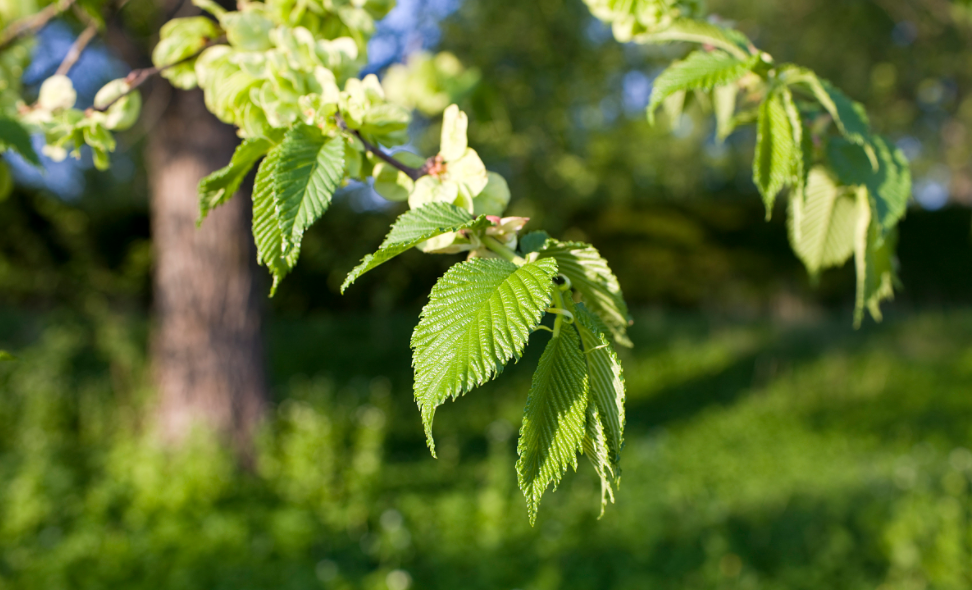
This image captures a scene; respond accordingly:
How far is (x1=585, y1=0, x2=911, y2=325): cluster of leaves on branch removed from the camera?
2.44 feet

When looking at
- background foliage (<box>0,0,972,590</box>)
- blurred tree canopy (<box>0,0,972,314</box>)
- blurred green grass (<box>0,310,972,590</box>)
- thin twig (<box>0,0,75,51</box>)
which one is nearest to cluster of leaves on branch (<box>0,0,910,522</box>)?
thin twig (<box>0,0,75,51</box>)

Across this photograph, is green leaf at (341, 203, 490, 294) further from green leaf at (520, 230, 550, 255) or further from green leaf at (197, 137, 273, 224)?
green leaf at (197, 137, 273, 224)

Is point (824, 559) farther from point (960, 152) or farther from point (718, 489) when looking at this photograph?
point (960, 152)

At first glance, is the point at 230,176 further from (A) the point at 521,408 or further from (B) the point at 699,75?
(A) the point at 521,408

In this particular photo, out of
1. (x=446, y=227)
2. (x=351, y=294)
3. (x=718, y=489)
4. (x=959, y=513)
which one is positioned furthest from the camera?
(x=351, y=294)

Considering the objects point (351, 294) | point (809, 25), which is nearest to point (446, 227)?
point (351, 294)

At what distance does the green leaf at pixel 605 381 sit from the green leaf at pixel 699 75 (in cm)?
32

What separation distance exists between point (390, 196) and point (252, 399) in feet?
11.3

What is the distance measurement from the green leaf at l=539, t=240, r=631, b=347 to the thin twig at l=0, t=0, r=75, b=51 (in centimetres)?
100

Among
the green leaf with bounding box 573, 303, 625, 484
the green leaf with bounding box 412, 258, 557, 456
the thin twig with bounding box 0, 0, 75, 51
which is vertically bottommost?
the thin twig with bounding box 0, 0, 75, 51

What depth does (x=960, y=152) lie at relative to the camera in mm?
12797

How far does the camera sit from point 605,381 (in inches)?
21.3

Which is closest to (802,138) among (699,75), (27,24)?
(699,75)

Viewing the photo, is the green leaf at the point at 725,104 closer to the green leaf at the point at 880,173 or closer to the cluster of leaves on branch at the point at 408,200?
the green leaf at the point at 880,173
